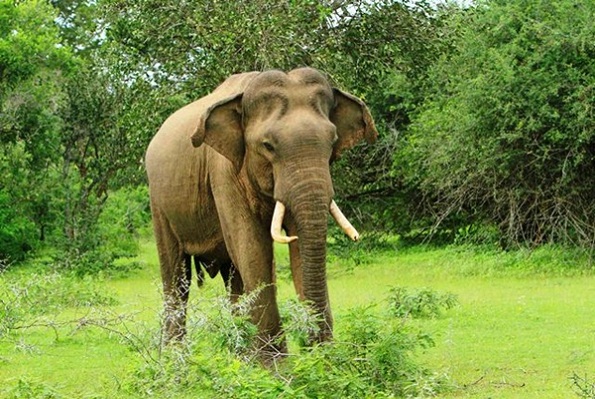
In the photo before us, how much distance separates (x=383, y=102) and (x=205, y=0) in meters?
7.48

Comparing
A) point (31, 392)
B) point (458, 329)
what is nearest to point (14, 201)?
point (458, 329)

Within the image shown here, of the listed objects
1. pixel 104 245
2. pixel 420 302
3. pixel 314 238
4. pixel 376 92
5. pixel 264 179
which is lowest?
pixel 420 302

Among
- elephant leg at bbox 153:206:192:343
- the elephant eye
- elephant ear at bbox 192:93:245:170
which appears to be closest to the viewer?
the elephant eye

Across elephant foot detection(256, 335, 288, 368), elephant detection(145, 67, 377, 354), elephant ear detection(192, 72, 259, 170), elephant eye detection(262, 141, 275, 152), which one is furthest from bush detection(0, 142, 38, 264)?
elephant eye detection(262, 141, 275, 152)

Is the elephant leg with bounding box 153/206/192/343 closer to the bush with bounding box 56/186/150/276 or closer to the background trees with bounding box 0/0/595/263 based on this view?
the background trees with bounding box 0/0/595/263

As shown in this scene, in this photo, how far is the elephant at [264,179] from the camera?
9969 mm

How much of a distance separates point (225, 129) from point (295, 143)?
0.89 meters

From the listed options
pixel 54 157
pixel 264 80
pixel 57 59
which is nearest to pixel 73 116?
pixel 54 157

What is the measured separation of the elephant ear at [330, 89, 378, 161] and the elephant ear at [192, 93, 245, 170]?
72 centimetres

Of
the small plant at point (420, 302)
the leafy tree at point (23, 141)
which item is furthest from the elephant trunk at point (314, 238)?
the leafy tree at point (23, 141)

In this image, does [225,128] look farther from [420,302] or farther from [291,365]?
[420,302]

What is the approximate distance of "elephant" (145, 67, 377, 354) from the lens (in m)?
9.97

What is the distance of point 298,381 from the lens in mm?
8656

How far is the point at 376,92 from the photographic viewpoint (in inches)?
1088
